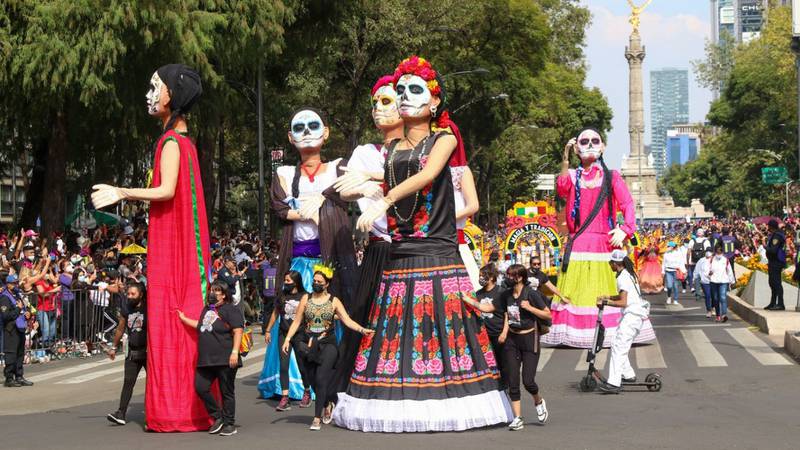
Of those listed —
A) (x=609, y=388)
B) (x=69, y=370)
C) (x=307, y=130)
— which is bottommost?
(x=69, y=370)

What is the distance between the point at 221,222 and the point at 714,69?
57.1m

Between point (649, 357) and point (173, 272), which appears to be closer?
point (173, 272)

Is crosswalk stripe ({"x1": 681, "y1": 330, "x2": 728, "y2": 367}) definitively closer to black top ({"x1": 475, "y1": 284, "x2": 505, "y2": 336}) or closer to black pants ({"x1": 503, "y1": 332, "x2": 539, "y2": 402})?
black pants ({"x1": 503, "y1": 332, "x2": 539, "y2": 402})

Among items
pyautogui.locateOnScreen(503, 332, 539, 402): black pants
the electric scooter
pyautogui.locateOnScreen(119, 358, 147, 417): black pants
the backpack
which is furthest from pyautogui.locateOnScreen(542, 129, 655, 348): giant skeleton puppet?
the backpack

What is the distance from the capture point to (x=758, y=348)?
1872cm

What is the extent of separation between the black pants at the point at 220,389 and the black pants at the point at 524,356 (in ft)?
7.45

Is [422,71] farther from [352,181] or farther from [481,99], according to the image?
[481,99]

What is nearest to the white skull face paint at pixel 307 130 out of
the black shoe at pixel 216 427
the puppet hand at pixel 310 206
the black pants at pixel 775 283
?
the puppet hand at pixel 310 206

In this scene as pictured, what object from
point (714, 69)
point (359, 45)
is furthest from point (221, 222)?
point (714, 69)

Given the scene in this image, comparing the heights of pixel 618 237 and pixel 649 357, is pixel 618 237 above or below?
above

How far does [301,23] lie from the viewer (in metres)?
32.1

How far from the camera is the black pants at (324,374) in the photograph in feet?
35.3

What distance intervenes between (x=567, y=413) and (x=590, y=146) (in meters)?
6.56

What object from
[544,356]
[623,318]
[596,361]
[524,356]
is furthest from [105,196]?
[544,356]
